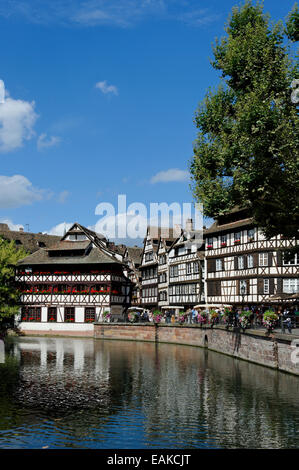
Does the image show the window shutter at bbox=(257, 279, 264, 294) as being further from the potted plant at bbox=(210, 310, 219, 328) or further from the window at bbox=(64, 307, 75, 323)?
the window at bbox=(64, 307, 75, 323)

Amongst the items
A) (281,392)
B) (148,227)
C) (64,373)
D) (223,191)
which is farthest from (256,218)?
(148,227)

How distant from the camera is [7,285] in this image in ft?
217

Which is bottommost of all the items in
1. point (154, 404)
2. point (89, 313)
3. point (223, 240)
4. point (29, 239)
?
point (154, 404)

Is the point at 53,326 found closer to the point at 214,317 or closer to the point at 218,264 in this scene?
the point at 218,264

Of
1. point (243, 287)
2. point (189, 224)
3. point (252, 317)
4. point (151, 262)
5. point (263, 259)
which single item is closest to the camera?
point (252, 317)

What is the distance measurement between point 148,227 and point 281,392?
56.8 meters

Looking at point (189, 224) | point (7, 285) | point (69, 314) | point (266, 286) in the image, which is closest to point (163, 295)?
point (189, 224)

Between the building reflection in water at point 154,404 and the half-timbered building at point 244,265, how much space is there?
581 inches

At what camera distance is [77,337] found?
62031mm

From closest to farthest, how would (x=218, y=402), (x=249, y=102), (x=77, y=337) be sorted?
(x=218, y=402) < (x=249, y=102) < (x=77, y=337)

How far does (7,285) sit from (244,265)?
3183 cm

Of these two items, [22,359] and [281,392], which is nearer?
[281,392]

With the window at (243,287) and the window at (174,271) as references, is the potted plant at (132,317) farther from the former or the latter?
the window at (243,287)
